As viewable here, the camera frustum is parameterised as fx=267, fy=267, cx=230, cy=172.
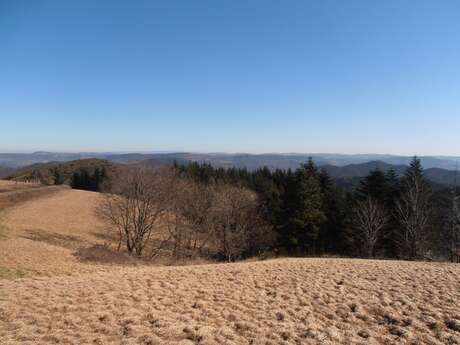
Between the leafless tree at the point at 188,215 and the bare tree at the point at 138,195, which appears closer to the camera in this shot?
the bare tree at the point at 138,195

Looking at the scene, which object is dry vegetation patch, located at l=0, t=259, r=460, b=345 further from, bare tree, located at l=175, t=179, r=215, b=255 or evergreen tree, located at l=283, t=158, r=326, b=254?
evergreen tree, located at l=283, t=158, r=326, b=254

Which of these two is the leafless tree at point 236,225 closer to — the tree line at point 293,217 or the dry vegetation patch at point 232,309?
the tree line at point 293,217

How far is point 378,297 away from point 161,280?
9634mm

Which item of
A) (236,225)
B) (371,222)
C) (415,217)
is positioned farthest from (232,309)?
(371,222)

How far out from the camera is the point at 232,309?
968cm

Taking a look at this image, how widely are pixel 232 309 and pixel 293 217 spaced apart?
27733mm

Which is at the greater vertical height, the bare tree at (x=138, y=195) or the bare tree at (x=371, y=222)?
the bare tree at (x=138, y=195)

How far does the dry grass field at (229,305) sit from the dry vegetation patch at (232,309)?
0.03 m

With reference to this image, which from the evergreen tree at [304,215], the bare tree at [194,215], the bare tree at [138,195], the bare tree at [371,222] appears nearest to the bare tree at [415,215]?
the bare tree at [371,222]

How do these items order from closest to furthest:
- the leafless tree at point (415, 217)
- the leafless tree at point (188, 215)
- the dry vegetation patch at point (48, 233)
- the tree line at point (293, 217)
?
1. the dry vegetation patch at point (48, 233)
2. the leafless tree at point (415, 217)
3. the tree line at point (293, 217)
4. the leafless tree at point (188, 215)

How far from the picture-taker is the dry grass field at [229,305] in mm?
7648

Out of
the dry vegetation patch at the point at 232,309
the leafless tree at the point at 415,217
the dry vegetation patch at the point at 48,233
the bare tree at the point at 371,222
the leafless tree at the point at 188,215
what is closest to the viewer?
the dry vegetation patch at the point at 232,309

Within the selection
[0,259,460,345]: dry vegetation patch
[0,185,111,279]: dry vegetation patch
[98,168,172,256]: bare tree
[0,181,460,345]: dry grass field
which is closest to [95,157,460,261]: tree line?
[98,168,172,256]: bare tree

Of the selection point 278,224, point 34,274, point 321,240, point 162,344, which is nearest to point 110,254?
point 34,274
